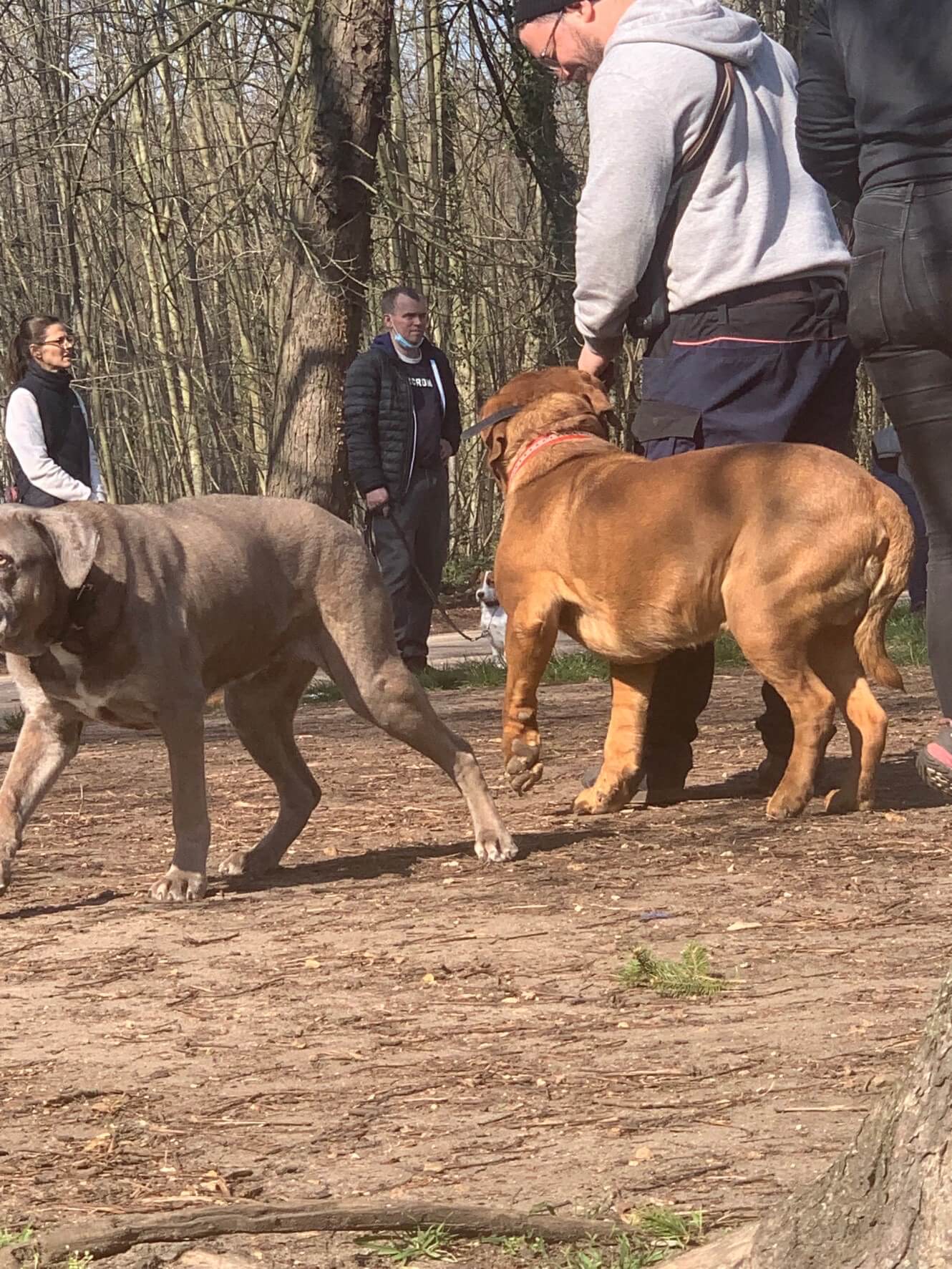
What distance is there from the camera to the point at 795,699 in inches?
234

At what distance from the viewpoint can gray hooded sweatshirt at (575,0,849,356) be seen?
19.2 feet

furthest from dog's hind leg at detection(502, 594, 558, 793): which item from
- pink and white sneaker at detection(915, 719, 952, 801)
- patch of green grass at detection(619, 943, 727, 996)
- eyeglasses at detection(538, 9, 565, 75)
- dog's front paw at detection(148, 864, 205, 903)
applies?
patch of green grass at detection(619, 943, 727, 996)

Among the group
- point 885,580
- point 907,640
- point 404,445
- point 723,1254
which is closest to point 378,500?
point 404,445

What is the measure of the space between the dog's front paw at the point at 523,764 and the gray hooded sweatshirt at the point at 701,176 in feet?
4.96

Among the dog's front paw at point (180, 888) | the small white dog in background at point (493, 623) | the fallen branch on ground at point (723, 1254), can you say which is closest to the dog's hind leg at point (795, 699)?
the dog's front paw at point (180, 888)

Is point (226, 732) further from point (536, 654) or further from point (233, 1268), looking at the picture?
point (233, 1268)

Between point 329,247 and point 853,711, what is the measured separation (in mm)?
6559

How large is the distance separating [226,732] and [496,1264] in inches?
276

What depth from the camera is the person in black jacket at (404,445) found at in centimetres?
1228

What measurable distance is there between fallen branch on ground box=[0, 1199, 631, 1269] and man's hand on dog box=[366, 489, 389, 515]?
959cm

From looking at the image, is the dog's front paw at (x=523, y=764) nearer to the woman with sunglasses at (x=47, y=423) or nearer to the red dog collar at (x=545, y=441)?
the red dog collar at (x=545, y=441)

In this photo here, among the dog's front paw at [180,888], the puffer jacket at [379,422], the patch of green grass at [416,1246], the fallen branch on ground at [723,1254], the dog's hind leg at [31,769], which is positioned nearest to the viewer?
the fallen branch on ground at [723,1254]

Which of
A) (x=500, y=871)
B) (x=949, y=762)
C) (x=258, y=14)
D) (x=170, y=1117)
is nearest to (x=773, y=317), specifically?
(x=949, y=762)

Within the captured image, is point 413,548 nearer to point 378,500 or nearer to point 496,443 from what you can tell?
point 378,500
